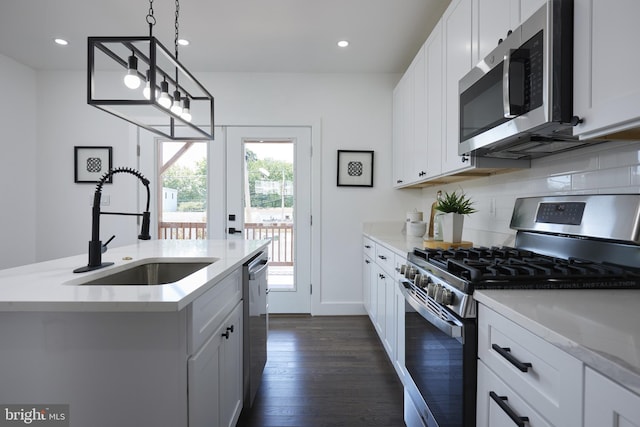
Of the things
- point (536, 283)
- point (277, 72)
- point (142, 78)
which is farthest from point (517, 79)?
point (277, 72)

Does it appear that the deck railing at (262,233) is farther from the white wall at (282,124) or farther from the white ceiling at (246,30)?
the white ceiling at (246,30)

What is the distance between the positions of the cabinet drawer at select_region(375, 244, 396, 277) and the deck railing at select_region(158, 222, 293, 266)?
1.16 meters

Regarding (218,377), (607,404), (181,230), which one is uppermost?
(181,230)

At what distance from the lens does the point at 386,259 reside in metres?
2.35

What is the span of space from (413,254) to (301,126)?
2259 millimetres

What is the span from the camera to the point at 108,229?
352 cm

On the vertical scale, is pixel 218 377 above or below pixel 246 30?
below

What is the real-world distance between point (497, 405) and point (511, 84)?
1092mm

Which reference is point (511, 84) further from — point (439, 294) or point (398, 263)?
point (398, 263)

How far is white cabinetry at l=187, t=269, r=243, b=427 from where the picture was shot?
3.36 feet

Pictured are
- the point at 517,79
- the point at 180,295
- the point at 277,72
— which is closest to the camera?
the point at 180,295

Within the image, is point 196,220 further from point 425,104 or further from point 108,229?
point 425,104

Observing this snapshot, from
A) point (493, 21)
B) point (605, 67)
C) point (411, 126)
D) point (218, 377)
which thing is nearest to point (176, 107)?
point (218, 377)

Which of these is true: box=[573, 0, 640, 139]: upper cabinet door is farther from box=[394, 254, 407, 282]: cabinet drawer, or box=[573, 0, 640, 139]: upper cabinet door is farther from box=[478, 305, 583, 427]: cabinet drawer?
box=[394, 254, 407, 282]: cabinet drawer
